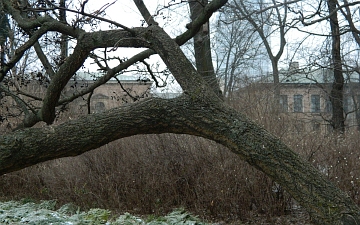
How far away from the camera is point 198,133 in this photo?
14.3 feet

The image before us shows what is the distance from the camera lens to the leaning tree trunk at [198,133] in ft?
13.2

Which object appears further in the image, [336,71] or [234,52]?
[234,52]

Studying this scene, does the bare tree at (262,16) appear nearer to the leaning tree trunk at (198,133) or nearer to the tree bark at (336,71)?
the tree bark at (336,71)

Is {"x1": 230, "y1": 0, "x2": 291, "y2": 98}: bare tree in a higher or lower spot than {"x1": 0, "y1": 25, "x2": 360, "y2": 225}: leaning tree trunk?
higher

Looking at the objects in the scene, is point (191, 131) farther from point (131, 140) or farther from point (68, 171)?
point (68, 171)

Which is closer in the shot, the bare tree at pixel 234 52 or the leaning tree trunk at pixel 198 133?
the leaning tree trunk at pixel 198 133

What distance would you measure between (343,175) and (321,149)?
656mm

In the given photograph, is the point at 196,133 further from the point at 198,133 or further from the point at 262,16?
the point at 262,16

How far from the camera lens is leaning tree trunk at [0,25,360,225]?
4016 mm

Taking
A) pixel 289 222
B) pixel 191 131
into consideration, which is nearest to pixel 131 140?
pixel 289 222

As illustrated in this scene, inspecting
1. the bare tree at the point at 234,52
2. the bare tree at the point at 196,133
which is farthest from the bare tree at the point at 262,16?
the bare tree at the point at 196,133

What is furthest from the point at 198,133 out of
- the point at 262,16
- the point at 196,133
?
the point at 262,16

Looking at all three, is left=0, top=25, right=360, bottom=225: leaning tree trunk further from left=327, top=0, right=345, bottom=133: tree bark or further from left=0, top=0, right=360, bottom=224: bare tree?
left=327, top=0, right=345, bottom=133: tree bark

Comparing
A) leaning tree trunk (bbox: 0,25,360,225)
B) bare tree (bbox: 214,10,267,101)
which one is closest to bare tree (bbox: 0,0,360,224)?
leaning tree trunk (bbox: 0,25,360,225)
